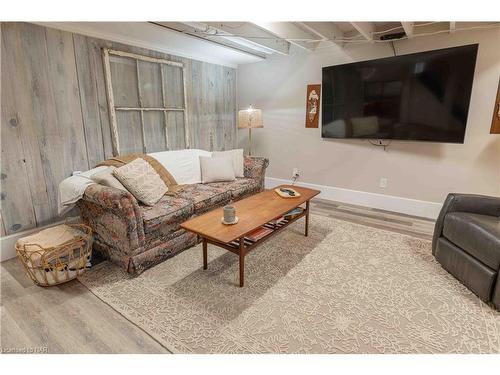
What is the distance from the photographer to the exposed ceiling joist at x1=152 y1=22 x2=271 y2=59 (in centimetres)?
279

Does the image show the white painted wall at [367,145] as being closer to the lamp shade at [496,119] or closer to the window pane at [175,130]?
the lamp shade at [496,119]

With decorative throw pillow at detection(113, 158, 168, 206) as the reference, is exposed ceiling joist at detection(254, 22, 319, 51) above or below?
above

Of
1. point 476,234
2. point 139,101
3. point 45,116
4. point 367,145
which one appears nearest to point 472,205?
point 476,234

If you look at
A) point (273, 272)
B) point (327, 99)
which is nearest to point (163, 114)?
point (327, 99)

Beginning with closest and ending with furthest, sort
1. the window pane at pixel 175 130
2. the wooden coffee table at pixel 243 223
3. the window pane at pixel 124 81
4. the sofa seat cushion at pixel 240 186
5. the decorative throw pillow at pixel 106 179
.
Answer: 1. the wooden coffee table at pixel 243 223
2. the decorative throw pillow at pixel 106 179
3. the window pane at pixel 124 81
4. the sofa seat cushion at pixel 240 186
5. the window pane at pixel 175 130

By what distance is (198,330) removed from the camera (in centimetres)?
162

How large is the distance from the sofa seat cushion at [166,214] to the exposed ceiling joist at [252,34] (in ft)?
5.88

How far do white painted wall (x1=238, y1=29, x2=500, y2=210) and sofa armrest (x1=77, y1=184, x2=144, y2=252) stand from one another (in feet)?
9.43

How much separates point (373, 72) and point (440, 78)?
724 mm

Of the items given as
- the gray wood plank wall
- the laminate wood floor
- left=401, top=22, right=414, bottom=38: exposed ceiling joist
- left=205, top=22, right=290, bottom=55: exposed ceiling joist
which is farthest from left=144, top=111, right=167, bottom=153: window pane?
left=401, top=22, right=414, bottom=38: exposed ceiling joist

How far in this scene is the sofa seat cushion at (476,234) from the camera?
5.82 ft

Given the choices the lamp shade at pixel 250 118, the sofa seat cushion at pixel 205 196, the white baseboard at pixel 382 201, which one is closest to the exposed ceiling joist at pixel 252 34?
the lamp shade at pixel 250 118
